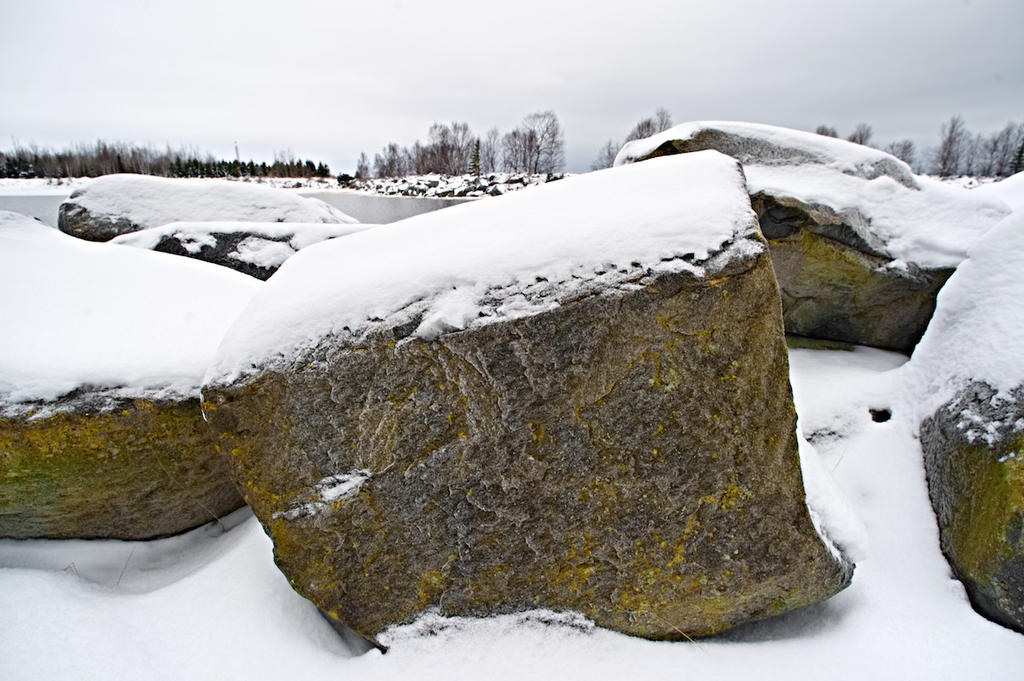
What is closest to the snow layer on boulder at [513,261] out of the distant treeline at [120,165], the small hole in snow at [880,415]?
the small hole in snow at [880,415]

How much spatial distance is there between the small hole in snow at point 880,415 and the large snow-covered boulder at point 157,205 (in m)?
7.13

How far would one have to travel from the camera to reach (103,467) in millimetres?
2102

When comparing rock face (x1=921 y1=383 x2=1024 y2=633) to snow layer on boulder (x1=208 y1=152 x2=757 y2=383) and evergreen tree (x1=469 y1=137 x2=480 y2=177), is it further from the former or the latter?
evergreen tree (x1=469 y1=137 x2=480 y2=177)

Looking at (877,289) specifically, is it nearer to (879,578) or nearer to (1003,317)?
(1003,317)

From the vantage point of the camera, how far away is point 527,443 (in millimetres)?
1771

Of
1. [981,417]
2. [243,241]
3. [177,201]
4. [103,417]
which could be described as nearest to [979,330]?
[981,417]

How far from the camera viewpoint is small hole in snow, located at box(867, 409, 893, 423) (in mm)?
2928

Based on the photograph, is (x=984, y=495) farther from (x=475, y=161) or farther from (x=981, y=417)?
(x=475, y=161)

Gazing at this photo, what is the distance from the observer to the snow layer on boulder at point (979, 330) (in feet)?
7.60

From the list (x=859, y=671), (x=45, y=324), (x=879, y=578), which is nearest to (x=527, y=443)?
(x=859, y=671)

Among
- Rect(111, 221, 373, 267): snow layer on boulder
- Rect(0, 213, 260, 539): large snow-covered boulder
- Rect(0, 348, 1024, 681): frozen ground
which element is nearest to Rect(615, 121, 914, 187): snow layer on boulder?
Rect(0, 348, 1024, 681): frozen ground

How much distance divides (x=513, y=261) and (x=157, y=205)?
7.13m

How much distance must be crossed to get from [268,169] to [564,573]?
196 feet

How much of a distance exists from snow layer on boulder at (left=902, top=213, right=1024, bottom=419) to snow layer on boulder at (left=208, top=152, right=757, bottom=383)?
160 cm
